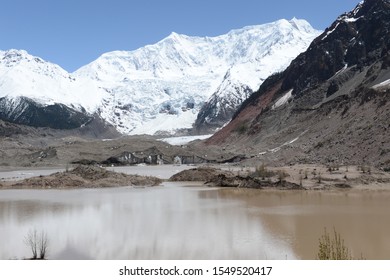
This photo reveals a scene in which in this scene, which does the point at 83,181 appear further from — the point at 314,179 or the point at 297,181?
the point at 314,179

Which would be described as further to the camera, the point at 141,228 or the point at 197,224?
the point at 197,224

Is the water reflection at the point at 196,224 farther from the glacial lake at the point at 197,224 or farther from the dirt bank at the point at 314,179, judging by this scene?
the dirt bank at the point at 314,179

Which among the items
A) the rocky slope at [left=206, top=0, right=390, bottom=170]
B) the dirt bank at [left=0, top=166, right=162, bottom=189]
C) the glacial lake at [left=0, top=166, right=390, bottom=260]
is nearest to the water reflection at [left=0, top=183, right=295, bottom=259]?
the glacial lake at [left=0, top=166, right=390, bottom=260]

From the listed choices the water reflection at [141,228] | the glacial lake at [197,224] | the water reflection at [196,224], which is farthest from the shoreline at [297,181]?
the water reflection at [141,228]

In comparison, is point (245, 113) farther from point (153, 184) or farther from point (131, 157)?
point (153, 184)

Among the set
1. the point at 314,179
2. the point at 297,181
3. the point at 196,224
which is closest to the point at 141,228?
the point at 196,224

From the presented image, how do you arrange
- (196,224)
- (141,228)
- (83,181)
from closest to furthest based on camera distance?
(141,228) → (196,224) → (83,181)
